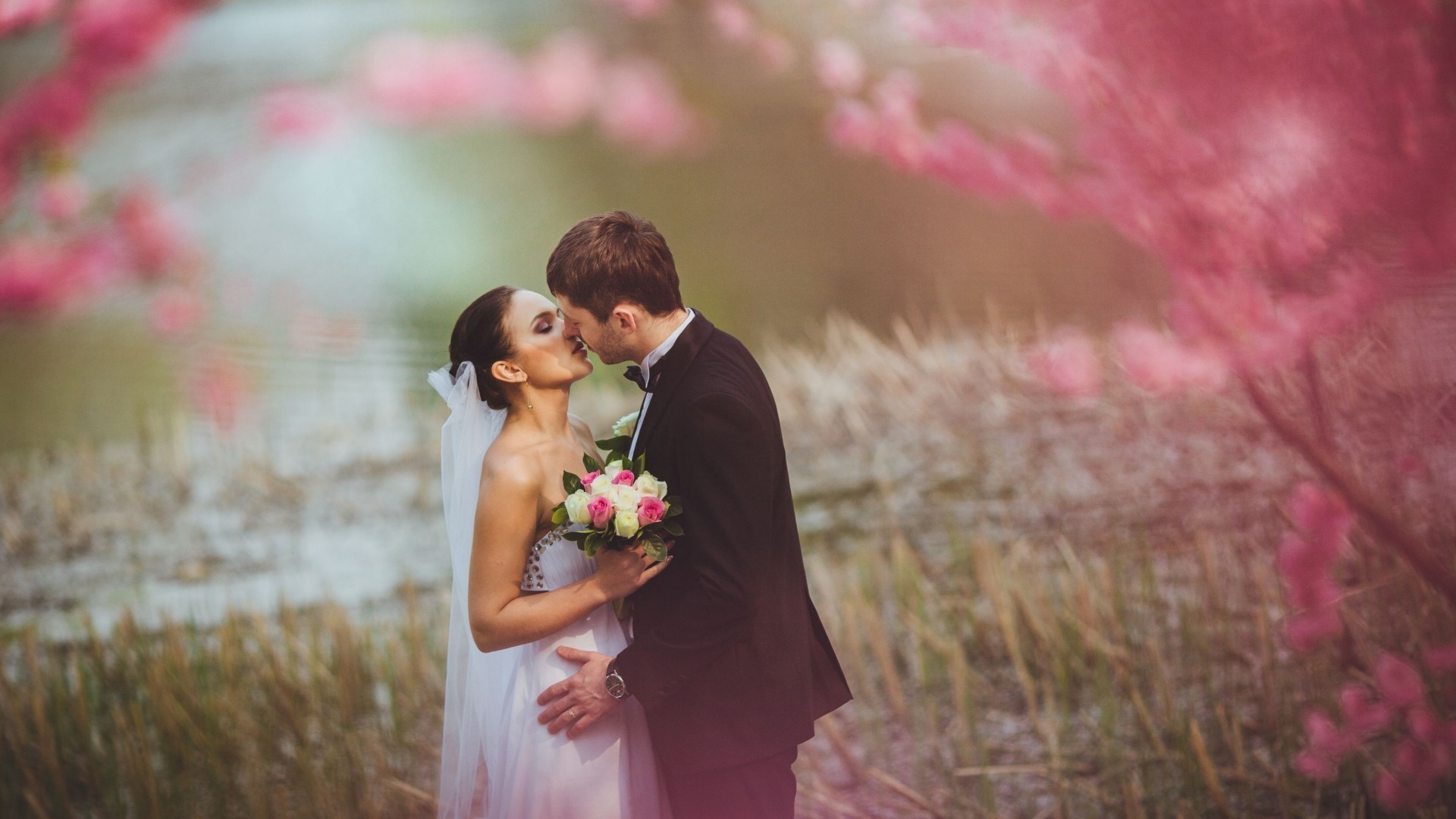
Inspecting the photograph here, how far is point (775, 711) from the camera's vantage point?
139cm

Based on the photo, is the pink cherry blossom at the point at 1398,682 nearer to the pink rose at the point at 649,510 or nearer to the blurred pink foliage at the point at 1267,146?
the blurred pink foliage at the point at 1267,146

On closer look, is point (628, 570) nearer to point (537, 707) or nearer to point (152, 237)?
point (537, 707)

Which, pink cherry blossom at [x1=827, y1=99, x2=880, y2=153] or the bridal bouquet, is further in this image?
pink cherry blossom at [x1=827, y1=99, x2=880, y2=153]

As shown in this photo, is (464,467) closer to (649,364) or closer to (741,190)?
(649,364)

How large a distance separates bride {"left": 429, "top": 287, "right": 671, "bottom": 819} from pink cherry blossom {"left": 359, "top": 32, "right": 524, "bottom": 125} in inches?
81.9

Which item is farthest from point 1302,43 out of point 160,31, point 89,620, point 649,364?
point 89,620

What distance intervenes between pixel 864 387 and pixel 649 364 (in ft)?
6.73

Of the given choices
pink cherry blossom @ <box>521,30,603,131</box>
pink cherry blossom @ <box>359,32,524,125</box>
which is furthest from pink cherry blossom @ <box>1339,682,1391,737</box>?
pink cherry blossom @ <box>359,32,524,125</box>

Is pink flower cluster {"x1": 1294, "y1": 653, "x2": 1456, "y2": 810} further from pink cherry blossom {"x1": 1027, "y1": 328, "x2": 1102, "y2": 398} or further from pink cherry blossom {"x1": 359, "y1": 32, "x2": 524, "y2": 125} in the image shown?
pink cherry blossom {"x1": 359, "y1": 32, "x2": 524, "y2": 125}

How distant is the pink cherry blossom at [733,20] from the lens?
324cm

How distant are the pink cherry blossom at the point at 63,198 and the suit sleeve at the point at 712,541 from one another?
2.97m

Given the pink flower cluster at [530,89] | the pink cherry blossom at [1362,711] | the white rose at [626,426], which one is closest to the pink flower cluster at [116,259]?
the pink flower cluster at [530,89]

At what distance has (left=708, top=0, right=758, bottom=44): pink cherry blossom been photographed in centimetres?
324

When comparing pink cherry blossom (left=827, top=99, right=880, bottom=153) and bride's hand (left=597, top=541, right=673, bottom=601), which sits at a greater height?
pink cherry blossom (left=827, top=99, right=880, bottom=153)
